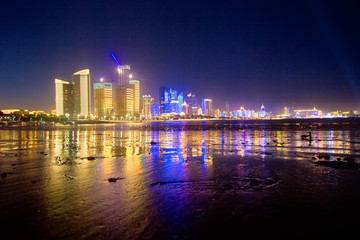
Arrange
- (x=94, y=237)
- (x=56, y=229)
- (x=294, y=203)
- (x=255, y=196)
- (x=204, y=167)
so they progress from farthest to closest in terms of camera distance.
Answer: (x=204, y=167) < (x=255, y=196) < (x=294, y=203) < (x=56, y=229) < (x=94, y=237)

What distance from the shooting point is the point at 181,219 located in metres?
5.29

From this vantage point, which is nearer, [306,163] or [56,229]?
[56,229]

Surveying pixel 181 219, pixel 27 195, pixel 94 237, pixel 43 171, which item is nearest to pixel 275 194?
pixel 181 219

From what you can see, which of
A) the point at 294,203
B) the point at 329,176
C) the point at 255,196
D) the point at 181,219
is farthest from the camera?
the point at 329,176

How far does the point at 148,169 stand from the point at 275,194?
6.00 metres

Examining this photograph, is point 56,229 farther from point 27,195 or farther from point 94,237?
point 27,195

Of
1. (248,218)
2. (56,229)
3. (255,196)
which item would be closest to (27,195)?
(56,229)

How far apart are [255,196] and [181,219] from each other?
273 cm

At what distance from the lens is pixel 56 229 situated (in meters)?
4.86

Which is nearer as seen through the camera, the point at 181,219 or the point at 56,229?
the point at 56,229

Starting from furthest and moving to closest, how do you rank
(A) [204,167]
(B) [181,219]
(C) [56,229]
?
(A) [204,167] → (B) [181,219] → (C) [56,229]

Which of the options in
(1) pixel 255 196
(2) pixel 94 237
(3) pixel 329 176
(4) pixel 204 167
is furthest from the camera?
(4) pixel 204 167

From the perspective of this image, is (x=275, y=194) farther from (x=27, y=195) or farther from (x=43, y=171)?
(x=43, y=171)

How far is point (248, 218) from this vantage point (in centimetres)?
531
